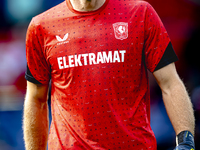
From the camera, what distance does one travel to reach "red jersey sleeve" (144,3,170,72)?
6.72 ft

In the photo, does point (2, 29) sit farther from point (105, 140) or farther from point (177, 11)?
point (105, 140)

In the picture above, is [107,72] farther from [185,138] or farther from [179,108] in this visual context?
[185,138]

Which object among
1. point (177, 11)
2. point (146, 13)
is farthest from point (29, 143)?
point (177, 11)

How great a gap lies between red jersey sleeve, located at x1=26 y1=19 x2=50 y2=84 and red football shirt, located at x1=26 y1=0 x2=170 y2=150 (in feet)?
0.38

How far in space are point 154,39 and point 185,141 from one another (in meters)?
0.75

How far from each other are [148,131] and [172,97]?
31 centimetres

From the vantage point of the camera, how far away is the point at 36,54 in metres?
2.24

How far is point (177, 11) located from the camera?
5.34 meters

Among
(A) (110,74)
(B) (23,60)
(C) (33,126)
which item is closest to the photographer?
(A) (110,74)

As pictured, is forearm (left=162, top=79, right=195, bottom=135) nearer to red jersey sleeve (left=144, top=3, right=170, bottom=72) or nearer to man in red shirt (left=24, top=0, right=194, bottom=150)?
man in red shirt (left=24, top=0, right=194, bottom=150)

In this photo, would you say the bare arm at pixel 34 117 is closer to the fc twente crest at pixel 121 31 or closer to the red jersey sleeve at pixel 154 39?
the fc twente crest at pixel 121 31

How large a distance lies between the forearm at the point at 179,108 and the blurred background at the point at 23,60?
3021 mm

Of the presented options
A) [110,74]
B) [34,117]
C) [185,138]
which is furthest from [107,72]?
[34,117]

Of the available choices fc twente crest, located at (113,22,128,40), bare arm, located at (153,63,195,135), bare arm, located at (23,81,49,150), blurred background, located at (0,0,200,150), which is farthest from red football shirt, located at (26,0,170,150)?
blurred background, located at (0,0,200,150)
